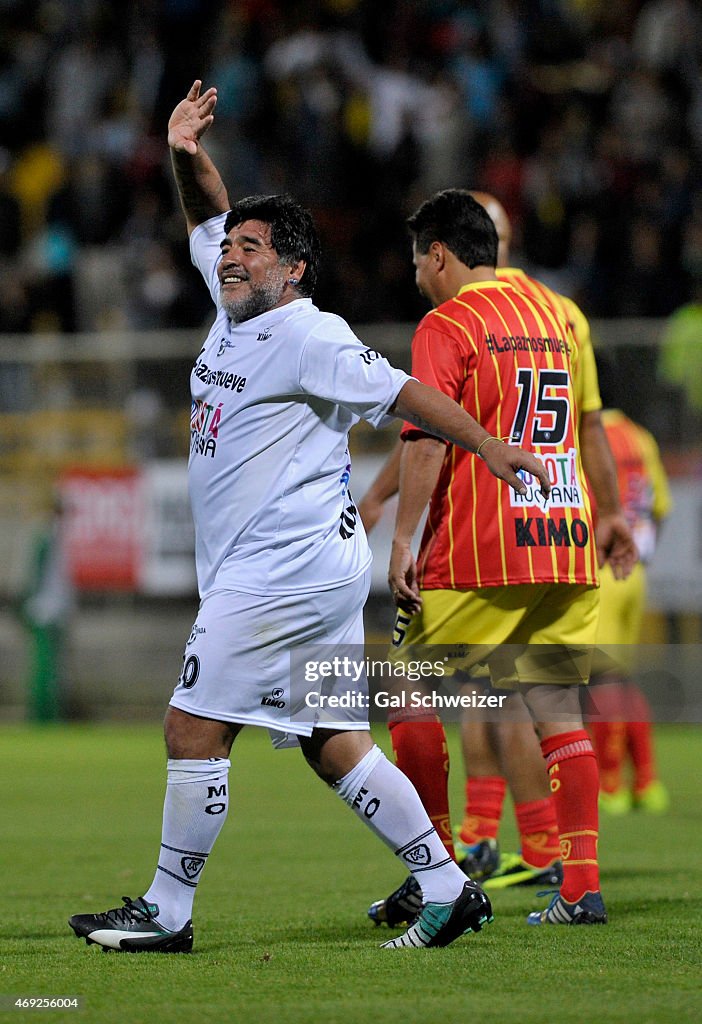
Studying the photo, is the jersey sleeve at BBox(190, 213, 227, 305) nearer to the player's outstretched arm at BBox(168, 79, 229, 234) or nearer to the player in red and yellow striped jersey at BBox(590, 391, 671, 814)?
the player's outstretched arm at BBox(168, 79, 229, 234)

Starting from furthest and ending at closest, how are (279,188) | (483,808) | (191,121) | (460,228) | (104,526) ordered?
1. (279,188)
2. (104,526)
3. (483,808)
4. (460,228)
5. (191,121)

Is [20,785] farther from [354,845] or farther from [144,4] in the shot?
[144,4]

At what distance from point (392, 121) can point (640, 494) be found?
8.52 metres

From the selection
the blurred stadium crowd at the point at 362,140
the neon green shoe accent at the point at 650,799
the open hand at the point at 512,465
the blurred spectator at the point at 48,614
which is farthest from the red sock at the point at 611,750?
the blurred spectator at the point at 48,614

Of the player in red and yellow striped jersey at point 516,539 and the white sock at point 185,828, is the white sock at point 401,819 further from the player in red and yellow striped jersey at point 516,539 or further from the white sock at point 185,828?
the player in red and yellow striped jersey at point 516,539

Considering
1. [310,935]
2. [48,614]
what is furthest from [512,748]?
[48,614]

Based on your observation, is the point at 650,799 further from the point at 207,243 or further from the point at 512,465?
the point at 512,465

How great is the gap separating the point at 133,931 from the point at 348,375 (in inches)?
66.1

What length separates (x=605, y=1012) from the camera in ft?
13.1

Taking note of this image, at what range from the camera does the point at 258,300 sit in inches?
200

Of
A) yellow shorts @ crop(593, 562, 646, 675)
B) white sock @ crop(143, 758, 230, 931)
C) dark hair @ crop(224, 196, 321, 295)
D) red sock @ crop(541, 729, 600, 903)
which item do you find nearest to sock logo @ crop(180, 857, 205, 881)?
white sock @ crop(143, 758, 230, 931)

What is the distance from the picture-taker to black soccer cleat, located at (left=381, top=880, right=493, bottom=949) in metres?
4.98

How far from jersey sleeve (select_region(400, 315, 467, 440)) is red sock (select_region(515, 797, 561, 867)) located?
5.78 ft

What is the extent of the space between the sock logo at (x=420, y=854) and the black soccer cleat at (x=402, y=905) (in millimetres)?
353
